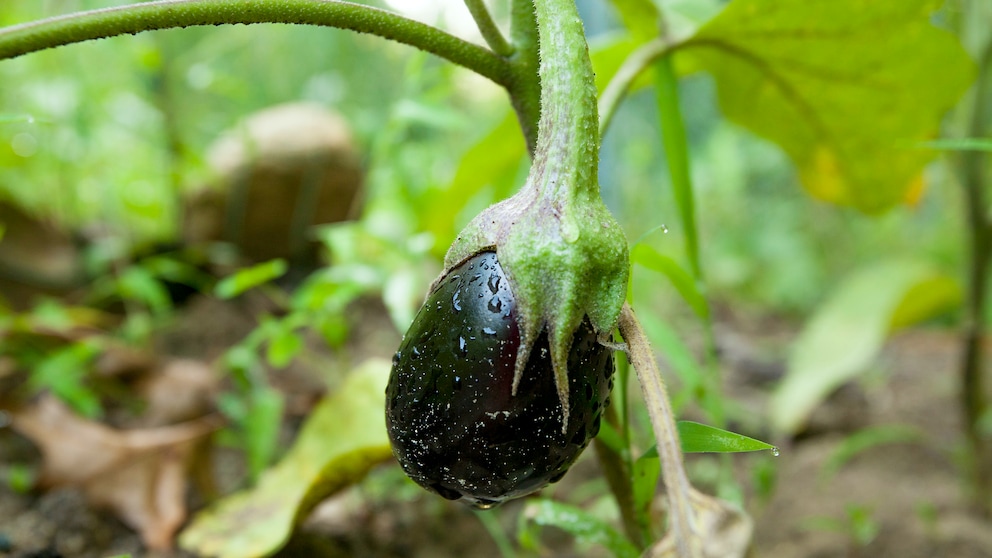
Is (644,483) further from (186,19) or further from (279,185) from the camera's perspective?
(279,185)

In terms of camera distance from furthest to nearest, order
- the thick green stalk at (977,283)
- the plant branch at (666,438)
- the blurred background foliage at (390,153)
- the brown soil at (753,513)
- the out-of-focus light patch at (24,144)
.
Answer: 1. the out-of-focus light patch at (24,144)
2. the blurred background foliage at (390,153)
3. the thick green stalk at (977,283)
4. the brown soil at (753,513)
5. the plant branch at (666,438)

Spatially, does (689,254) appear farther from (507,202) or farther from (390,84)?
(390,84)

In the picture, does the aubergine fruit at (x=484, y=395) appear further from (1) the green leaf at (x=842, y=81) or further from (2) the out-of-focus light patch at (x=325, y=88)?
(2) the out-of-focus light patch at (x=325, y=88)

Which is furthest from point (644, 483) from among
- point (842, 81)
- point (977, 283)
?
point (977, 283)

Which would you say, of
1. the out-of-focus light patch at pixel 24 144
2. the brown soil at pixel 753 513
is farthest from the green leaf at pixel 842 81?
the out-of-focus light patch at pixel 24 144


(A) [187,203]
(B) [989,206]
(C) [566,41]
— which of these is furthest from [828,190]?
(A) [187,203]

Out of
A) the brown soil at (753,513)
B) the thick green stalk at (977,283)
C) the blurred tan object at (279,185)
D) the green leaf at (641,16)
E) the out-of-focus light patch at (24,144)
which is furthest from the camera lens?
the blurred tan object at (279,185)

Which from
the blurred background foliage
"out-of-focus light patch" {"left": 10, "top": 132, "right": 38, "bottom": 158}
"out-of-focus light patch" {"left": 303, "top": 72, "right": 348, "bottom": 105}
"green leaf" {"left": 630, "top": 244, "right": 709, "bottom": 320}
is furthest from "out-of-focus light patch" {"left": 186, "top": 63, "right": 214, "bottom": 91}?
"green leaf" {"left": 630, "top": 244, "right": 709, "bottom": 320}
